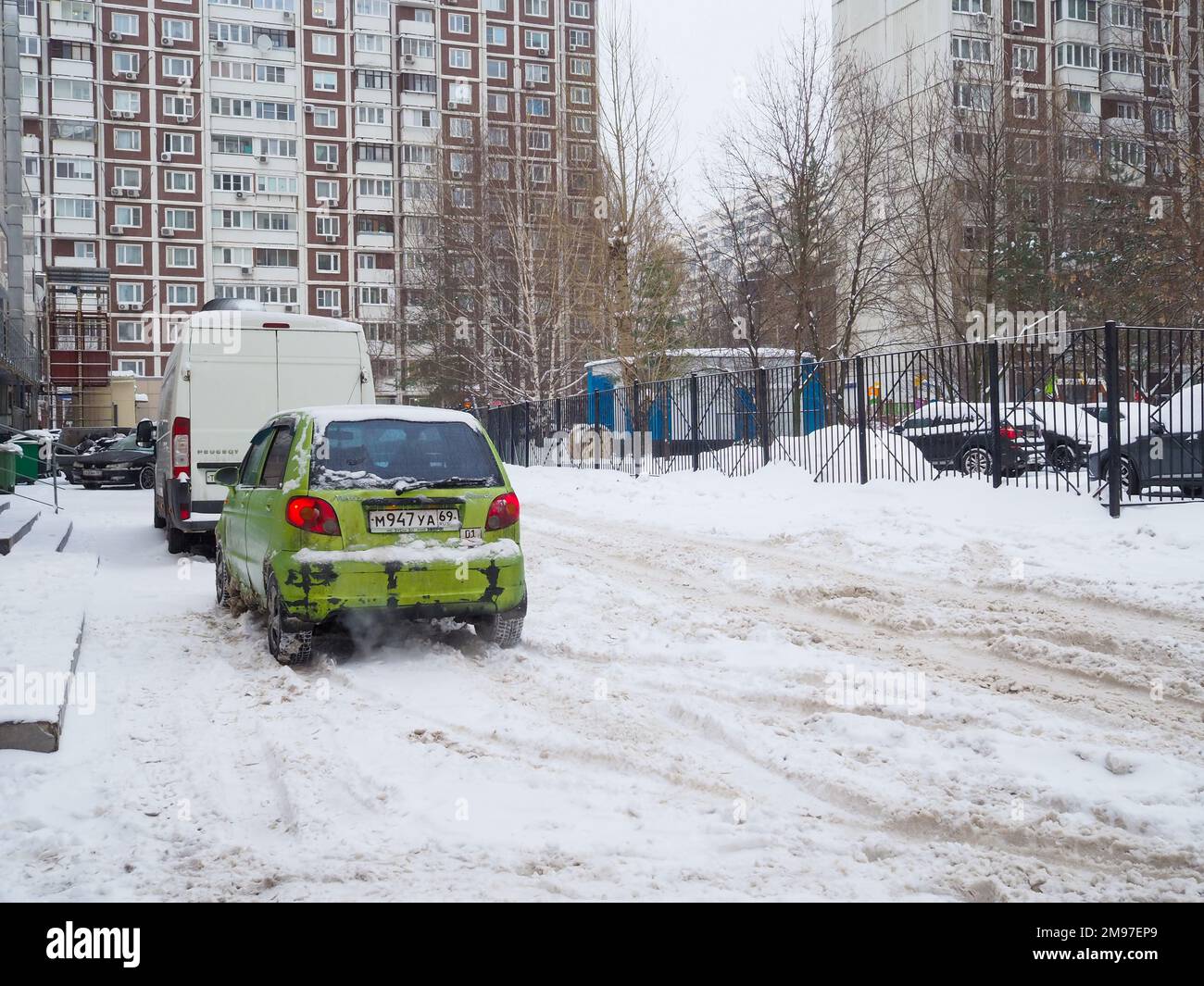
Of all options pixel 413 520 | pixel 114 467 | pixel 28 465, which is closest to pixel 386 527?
pixel 413 520

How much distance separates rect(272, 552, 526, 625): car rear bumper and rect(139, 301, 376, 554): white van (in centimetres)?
594

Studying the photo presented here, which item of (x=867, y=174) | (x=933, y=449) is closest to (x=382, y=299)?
(x=867, y=174)

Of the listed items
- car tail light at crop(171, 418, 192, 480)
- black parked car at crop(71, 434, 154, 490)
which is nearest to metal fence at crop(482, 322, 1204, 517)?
car tail light at crop(171, 418, 192, 480)

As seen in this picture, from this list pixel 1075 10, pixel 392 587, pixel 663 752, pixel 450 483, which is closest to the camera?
pixel 663 752

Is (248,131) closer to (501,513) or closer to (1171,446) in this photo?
(1171,446)

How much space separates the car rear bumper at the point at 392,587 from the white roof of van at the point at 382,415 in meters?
1.02

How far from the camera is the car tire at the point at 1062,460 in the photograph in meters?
14.1

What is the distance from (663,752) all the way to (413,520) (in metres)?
2.80

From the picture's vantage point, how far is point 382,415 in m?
7.73

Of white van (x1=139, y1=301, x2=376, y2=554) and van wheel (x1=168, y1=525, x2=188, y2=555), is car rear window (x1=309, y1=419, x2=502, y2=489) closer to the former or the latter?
white van (x1=139, y1=301, x2=376, y2=554)

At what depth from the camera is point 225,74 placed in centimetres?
7400

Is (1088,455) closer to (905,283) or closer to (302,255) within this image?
(905,283)

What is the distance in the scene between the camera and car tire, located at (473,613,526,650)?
7520 mm
